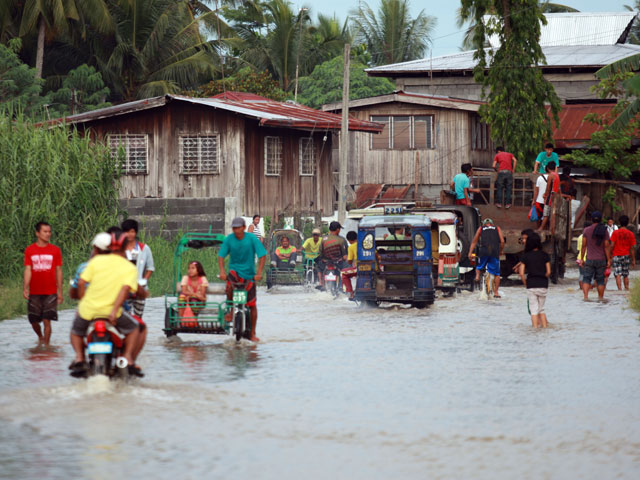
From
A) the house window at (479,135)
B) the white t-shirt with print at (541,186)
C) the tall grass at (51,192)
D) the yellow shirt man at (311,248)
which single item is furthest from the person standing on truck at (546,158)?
the house window at (479,135)

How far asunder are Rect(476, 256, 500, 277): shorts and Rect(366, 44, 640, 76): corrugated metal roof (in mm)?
23275

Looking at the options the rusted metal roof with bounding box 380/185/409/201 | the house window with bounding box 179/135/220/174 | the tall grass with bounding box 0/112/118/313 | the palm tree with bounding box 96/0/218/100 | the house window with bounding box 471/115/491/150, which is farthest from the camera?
the palm tree with bounding box 96/0/218/100

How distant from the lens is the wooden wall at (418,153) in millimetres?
41875

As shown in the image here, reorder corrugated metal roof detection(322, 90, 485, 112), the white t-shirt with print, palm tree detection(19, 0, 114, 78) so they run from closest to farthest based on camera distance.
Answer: the white t-shirt with print, corrugated metal roof detection(322, 90, 485, 112), palm tree detection(19, 0, 114, 78)

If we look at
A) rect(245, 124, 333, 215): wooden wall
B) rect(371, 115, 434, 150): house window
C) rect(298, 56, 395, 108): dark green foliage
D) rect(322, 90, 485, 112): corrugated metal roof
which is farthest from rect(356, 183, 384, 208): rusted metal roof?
rect(298, 56, 395, 108): dark green foliage

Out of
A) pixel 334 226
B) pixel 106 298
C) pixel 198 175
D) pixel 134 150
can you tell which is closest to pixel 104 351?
pixel 106 298

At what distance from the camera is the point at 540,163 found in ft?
93.9

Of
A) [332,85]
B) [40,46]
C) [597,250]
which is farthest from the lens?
[332,85]

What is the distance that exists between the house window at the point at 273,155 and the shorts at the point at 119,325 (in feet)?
80.7

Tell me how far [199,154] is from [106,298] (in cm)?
2418

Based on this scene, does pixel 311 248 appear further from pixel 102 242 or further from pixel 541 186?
pixel 102 242

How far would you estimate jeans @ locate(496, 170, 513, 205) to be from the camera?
88.9 ft

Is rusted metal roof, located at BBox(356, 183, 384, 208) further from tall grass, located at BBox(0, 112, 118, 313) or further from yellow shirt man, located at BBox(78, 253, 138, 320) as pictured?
yellow shirt man, located at BBox(78, 253, 138, 320)

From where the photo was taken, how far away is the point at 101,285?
9977 millimetres
